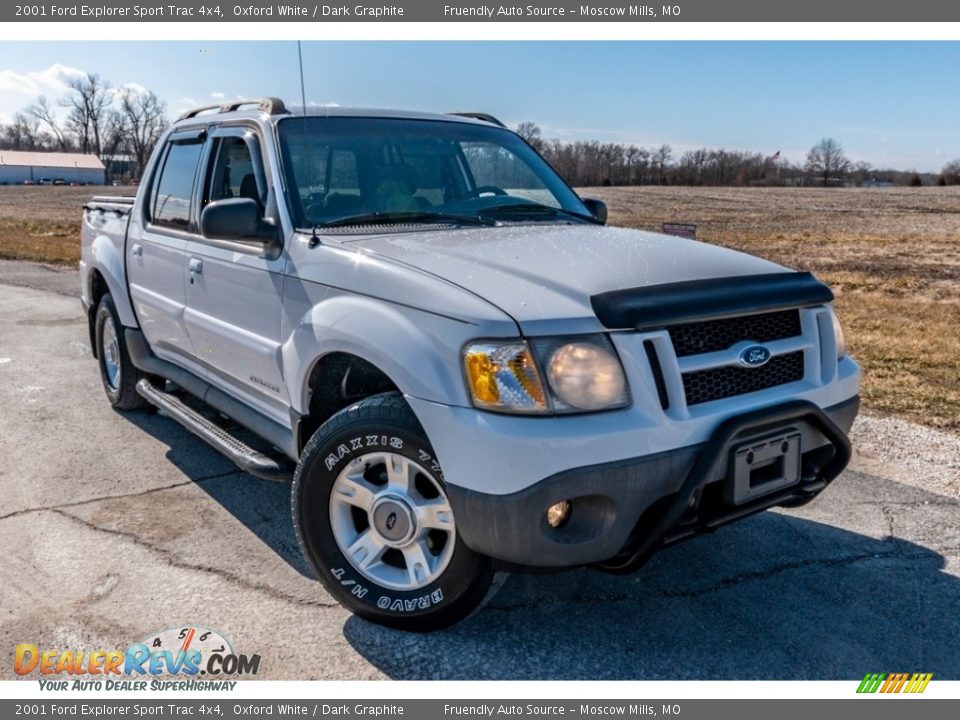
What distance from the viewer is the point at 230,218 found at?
3.51 meters

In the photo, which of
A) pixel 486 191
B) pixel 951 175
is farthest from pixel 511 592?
pixel 951 175

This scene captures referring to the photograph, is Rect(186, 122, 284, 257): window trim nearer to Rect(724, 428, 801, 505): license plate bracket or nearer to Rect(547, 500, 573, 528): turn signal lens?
Rect(547, 500, 573, 528): turn signal lens

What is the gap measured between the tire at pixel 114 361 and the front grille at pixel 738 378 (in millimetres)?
4112

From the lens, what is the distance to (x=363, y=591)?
316 centimetres

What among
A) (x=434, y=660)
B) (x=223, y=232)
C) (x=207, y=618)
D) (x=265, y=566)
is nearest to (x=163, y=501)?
(x=265, y=566)

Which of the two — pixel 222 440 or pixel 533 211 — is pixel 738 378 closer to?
pixel 533 211

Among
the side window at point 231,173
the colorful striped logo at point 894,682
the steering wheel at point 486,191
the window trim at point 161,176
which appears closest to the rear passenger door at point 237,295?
the side window at point 231,173

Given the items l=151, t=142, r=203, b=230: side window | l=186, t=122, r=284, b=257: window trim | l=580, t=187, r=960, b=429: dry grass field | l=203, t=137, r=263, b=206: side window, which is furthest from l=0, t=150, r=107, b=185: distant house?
l=203, t=137, r=263, b=206: side window

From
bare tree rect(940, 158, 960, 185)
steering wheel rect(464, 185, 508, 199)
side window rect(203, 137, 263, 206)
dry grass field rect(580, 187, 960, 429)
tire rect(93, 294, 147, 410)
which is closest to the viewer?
side window rect(203, 137, 263, 206)

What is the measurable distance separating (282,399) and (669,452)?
1.81 m

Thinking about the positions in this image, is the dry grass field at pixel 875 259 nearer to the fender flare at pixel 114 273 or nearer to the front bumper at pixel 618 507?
the front bumper at pixel 618 507

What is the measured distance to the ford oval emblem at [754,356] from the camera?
2.98 meters

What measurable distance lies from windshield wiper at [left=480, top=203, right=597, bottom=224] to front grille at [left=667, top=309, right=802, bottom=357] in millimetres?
1457

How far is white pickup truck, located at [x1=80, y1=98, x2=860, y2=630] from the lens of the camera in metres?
2.68
